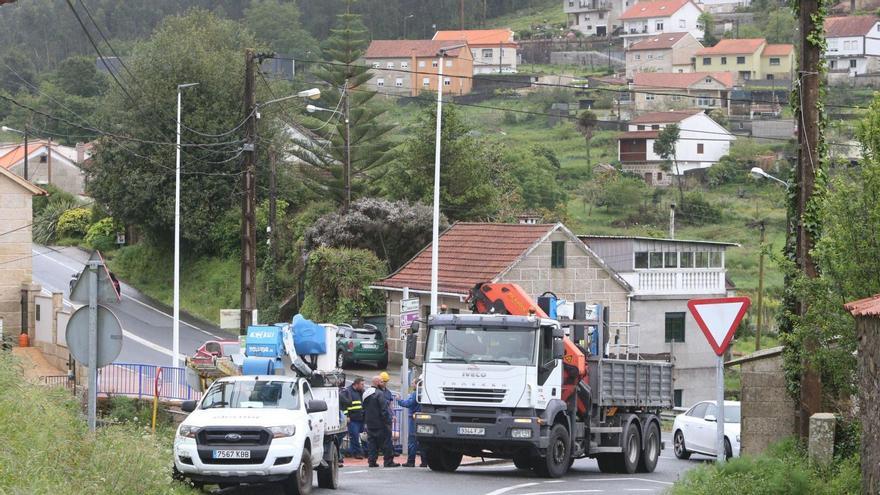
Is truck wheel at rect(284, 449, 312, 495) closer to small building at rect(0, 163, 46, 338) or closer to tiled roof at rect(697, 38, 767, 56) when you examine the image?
small building at rect(0, 163, 46, 338)

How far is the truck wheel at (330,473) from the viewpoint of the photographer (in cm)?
1944

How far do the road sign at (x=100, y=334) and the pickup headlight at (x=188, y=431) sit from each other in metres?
3.11

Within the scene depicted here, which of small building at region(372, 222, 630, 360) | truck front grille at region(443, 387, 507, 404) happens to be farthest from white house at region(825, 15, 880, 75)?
truck front grille at region(443, 387, 507, 404)

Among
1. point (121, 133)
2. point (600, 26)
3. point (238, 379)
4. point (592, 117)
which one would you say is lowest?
point (238, 379)

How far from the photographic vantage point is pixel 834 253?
18.0 metres

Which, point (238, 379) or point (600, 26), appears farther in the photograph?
point (600, 26)

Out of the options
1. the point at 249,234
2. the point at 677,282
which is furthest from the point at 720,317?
the point at 677,282

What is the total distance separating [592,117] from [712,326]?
3826 inches

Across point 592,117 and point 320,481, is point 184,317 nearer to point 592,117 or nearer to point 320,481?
point 320,481

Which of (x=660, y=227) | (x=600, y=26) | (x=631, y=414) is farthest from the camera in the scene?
(x=600, y=26)

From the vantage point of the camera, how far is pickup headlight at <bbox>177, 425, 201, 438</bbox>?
680 inches

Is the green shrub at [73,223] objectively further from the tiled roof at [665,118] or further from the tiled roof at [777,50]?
the tiled roof at [777,50]

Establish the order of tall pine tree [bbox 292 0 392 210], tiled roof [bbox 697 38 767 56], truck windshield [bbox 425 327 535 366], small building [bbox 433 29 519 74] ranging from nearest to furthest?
truck windshield [bbox 425 327 535 366] → tall pine tree [bbox 292 0 392 210] → tiled roof [bbox 697 38 767 56] → small building [bbox 433 29 519 74]

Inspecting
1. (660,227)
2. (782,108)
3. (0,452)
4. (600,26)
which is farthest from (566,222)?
(600,26)
